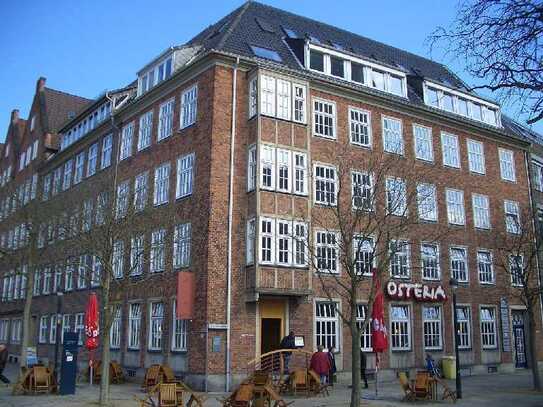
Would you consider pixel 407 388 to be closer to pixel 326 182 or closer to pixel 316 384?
pixel 316 384

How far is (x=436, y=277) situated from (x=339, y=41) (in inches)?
544

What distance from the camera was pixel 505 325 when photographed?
104ft

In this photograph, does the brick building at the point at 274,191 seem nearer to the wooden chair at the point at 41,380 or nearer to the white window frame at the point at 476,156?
the white window frame at the point at 476,156

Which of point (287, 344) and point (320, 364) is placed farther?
point (287, 344)

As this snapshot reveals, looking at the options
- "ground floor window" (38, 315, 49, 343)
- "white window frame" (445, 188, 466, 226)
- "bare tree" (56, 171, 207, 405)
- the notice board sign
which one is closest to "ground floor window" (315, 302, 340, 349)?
"bare tree" (56, 171, 207, 405)

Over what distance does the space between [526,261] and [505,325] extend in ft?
12.0

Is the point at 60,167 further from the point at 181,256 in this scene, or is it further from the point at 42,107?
the point at 181,256

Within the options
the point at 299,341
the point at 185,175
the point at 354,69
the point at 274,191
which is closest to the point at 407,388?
the point at 299,341

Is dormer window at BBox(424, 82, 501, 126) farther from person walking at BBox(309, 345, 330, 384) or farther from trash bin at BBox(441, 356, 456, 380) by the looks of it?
person walking at BBox(309, 345, 330, 384)

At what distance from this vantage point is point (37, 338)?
38.4 metres

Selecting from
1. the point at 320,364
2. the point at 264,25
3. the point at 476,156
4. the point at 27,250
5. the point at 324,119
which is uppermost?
the point at 264,25

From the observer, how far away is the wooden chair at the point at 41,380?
19938mm

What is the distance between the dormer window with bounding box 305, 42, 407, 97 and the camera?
91.8ft

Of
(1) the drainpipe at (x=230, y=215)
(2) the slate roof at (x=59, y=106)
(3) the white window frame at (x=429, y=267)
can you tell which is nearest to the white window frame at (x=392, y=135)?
(3) the white window frame at (x=429, y=267)
